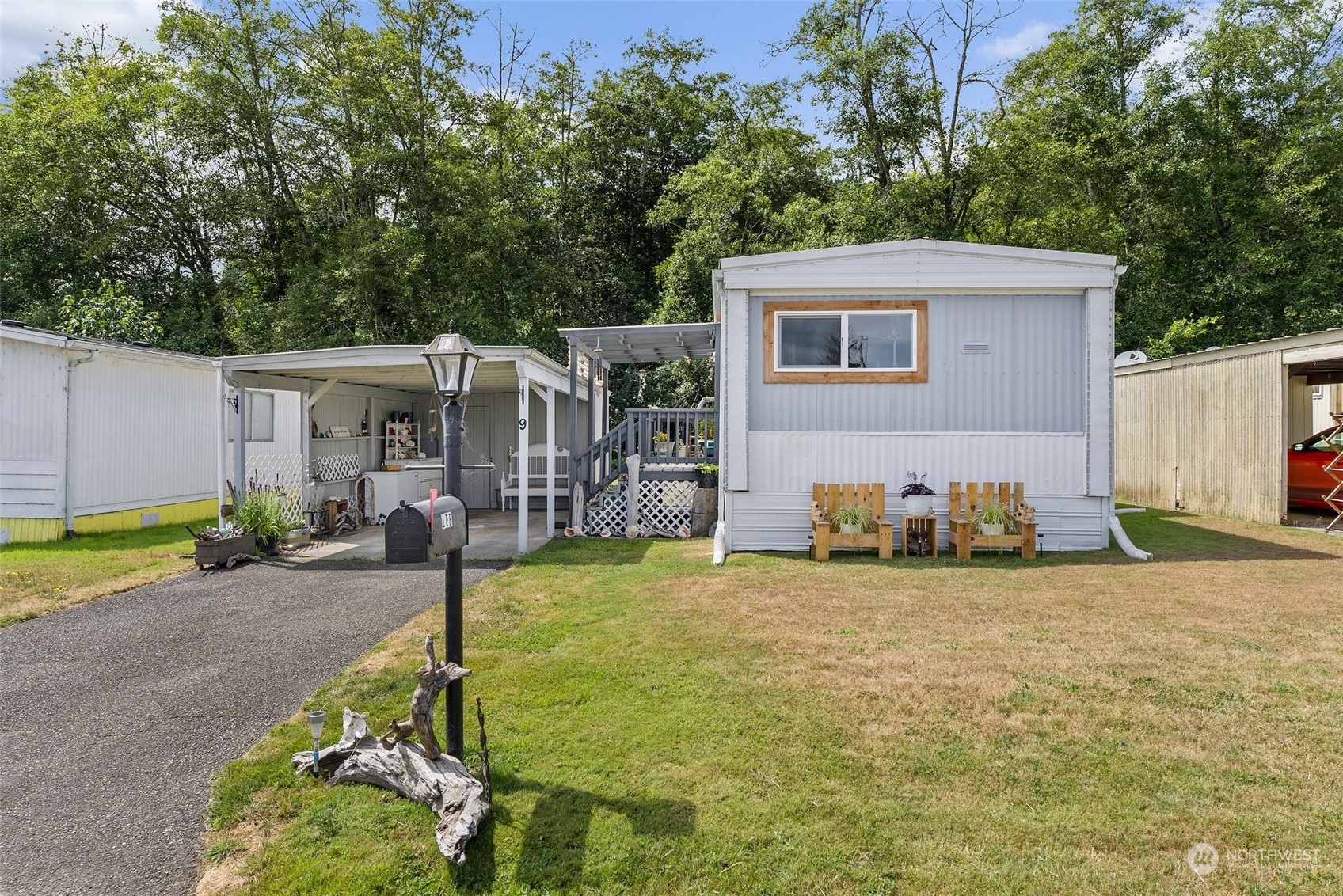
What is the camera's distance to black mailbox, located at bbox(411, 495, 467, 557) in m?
2.77

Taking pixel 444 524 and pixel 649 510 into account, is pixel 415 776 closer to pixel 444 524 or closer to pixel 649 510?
pixel 444 524

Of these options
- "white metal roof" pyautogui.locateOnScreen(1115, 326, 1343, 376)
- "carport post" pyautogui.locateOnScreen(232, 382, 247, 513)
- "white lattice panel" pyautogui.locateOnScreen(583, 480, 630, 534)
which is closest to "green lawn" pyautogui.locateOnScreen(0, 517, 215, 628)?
"carport post" pyautogui.locateOnScreen(232, 382, 247, 513)

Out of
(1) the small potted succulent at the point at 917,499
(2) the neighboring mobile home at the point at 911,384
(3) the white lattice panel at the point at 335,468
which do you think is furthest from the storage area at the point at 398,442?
(1) the small potted succulent at the point at 917,499

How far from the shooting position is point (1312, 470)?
35.9 ft

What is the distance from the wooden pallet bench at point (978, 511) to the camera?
26.5 ft

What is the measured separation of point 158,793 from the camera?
307cm

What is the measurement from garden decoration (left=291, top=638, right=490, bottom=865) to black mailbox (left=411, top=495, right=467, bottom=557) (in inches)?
14.9

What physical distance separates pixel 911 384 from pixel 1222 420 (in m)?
6.03

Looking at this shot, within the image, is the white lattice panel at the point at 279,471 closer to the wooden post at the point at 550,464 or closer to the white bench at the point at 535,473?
the wooden post at the point at 550,464

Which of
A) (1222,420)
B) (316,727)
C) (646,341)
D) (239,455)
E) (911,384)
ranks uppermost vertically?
(646,341)

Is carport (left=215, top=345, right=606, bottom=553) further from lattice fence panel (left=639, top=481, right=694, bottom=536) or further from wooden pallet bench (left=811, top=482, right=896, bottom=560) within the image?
wooden pallet bench (left=811, top=482, right=896, bottom=560)

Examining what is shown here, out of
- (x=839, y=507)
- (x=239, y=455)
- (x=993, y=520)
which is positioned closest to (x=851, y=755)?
(x=839, y=507)

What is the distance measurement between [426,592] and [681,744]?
402 centimetres

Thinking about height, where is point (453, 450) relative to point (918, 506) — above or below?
above
